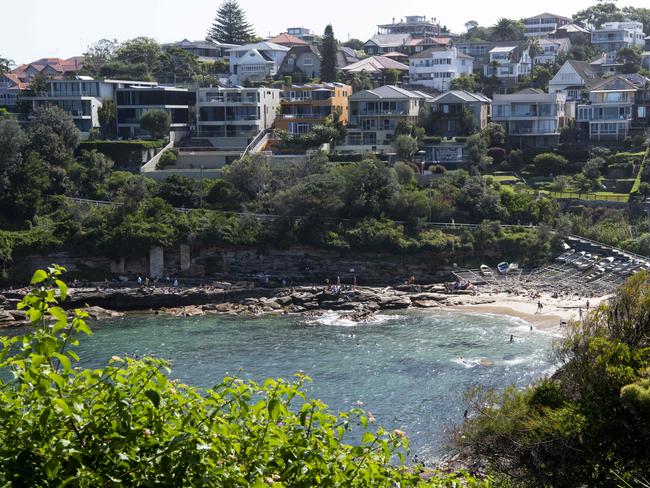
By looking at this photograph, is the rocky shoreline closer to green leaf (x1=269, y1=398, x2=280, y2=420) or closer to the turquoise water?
the turquoise water

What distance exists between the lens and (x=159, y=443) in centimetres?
745

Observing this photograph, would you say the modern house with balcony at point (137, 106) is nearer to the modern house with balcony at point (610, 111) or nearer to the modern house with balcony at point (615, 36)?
the modern house with balcony at point (610, 111)

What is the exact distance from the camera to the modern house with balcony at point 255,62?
251 feet

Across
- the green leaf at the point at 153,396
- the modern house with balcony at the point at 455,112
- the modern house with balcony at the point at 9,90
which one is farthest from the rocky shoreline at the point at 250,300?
the green leaf at the point at 153,396

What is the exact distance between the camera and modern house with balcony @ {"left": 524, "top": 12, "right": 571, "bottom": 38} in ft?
313

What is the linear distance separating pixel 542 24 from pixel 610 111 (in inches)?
1576

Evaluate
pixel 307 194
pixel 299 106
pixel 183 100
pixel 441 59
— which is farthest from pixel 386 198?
pixel 441 59

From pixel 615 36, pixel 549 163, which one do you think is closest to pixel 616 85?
pixel 549 163

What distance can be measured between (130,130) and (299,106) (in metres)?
11.5

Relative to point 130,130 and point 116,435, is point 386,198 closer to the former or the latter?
point 130,130

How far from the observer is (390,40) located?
3568 inches

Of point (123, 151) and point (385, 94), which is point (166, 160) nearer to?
point (123, 151)

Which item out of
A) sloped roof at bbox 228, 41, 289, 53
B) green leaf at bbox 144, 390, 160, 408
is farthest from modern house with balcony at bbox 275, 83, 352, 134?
green leaf at bbox 144, 390, 160, 408

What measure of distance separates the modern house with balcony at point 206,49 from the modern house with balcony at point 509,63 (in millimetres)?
25913
